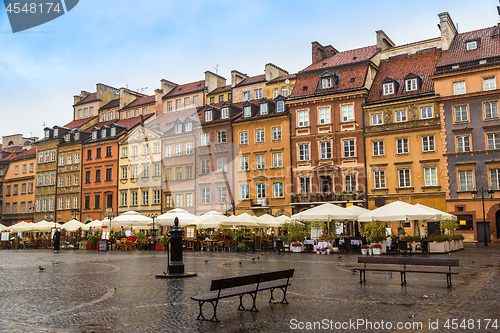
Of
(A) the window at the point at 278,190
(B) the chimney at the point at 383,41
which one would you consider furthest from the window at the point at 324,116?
(B) the chimney at the point at 383,41

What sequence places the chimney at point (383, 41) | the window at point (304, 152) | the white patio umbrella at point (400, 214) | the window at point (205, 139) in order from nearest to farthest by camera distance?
the white patio umbrella at point (400, 214)
the window at point (304, 152)
the chimney at point (383, 41)
the window at point (205, 139)

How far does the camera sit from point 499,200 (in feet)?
116

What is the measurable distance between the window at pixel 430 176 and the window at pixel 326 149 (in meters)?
8.10

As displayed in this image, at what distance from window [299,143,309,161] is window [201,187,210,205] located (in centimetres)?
1050

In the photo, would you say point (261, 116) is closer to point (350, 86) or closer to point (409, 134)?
point (350, 86)

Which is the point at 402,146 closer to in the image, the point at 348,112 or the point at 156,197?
the point at 348,112

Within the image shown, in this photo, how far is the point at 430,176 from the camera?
126 ft

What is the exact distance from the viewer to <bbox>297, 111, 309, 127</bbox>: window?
44.3 meters

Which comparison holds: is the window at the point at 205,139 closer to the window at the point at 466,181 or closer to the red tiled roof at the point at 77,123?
the red tiled roof at the point at 77,123

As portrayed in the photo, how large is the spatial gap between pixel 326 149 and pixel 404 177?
711 cm

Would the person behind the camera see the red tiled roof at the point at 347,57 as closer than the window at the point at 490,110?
No

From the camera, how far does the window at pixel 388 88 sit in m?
41.2

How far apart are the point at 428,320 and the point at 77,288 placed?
9.51m

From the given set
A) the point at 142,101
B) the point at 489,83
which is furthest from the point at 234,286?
the point at 142,101
